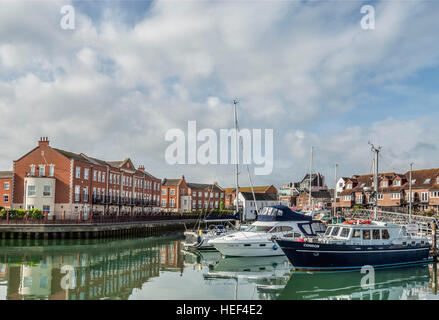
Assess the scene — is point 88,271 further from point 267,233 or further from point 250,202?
point 250,202

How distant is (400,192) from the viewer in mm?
63125

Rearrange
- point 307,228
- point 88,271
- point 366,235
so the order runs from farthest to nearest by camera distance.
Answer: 1. point 307,228
2. point 366,235
3. point 88,271

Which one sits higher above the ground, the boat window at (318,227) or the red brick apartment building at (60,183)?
the red brick apartment building at (60,183)

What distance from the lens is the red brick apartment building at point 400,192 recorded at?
59.0 m

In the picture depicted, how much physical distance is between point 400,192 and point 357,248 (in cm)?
4374

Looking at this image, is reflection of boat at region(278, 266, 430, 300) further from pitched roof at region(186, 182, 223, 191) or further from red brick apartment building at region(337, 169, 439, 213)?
pitched roof at region(186, 182, 223, 191)

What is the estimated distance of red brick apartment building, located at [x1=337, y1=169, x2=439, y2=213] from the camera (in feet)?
193

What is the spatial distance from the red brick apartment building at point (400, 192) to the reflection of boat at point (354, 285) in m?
32.2

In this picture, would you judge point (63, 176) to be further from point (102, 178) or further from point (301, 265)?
point (301, 265)

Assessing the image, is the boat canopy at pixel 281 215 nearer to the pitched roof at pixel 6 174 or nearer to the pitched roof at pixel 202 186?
the pitched roof at pixel 6 174

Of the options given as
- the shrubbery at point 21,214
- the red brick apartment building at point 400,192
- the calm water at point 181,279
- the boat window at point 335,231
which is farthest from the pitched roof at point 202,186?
the boat window at point 335,231

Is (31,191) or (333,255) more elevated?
(31,191)

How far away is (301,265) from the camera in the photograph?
2433cm

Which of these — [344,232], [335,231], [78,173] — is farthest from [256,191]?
[344,232]
